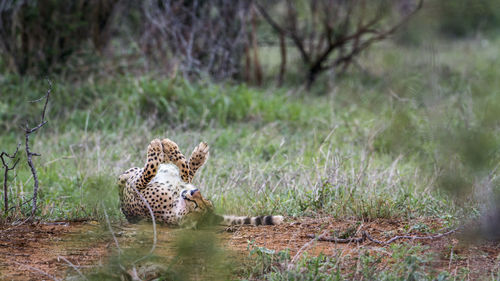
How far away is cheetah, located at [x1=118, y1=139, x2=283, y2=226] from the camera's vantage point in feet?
9.13

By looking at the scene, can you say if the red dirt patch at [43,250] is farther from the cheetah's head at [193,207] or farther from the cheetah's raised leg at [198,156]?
the cheetah's raised leg at [198,156]

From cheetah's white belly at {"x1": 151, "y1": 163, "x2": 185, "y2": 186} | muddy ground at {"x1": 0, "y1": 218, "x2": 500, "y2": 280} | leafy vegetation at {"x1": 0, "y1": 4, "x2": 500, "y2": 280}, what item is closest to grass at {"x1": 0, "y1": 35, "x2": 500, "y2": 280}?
leafy vegetation at {"x1": 0, "y1": 4, "x2": 500, "y2": 280}

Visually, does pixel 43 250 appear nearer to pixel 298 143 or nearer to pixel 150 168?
pixel 150 168

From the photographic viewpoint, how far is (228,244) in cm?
277

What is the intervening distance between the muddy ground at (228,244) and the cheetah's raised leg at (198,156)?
485 mm

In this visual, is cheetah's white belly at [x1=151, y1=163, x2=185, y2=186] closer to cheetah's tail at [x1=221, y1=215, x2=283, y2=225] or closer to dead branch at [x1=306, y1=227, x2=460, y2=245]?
cheetah's tail at [x1=221, y1=215, x2=283, y2=225]

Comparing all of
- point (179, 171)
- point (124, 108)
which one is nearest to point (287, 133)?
point (124, 108)

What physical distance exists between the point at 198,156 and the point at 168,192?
1.48ft

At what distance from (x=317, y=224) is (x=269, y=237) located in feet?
1.14

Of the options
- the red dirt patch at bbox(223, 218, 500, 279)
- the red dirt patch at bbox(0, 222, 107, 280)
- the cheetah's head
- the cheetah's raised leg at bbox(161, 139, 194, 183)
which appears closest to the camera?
the red dirt patch at bbox(0, 222, 107, 280)

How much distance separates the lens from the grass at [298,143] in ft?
8.15

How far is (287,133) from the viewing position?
6.07 m

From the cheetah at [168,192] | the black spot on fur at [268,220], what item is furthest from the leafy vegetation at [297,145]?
the black spot on fur at [268,220]

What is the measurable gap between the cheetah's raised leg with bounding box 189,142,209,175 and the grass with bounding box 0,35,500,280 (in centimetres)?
26
